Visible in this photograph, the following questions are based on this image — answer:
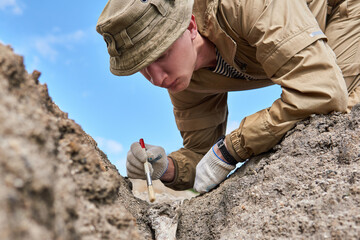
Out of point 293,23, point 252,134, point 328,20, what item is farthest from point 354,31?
→ point 252,134

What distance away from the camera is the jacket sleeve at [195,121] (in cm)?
243

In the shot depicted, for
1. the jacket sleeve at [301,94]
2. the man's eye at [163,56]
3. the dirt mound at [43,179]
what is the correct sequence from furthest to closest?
the man's eye at [163,56]
the jacket sleeve at [301,94]
the dirt mound at [43,179]

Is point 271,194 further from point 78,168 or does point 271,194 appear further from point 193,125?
point 193,125

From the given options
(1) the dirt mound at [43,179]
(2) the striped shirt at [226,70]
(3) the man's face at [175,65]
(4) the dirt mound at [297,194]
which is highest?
(3) the man's face at [175,65]

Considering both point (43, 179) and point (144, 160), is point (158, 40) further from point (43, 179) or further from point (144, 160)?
point (43, 179)

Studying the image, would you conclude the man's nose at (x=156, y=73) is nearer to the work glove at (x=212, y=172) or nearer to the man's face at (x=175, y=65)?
the man's face at (x=175, y=65)

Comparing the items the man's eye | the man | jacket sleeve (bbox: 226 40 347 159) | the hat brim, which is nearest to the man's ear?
the man

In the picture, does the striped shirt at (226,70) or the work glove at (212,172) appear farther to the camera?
the striped shirt at (226,70)

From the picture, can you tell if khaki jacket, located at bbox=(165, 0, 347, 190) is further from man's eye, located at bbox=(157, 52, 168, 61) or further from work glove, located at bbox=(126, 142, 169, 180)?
work glove, located at bbox=(126, 142, 169, 180)

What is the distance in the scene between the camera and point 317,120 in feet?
4.75

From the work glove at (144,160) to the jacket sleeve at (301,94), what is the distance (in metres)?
0.67

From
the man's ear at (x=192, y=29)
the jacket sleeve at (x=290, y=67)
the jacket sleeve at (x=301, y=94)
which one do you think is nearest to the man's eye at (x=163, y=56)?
the man's ear at (x=192, y=29)

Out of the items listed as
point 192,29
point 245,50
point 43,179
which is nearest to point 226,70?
point 245,50

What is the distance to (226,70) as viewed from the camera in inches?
82.7
